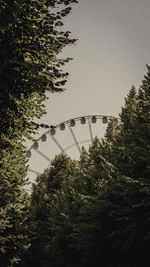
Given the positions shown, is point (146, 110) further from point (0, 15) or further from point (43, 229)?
point (43, 229)

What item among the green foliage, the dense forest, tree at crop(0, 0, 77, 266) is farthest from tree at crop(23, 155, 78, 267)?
tree at crop(0, 0, 77, 266)

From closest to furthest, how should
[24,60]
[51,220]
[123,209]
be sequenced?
1. [24,60]
2. [123,209]
3. [51,220]

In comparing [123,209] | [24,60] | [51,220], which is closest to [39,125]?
[24,60]

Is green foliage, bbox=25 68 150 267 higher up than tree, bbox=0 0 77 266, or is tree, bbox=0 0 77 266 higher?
tree, bbox=0 0 77 266

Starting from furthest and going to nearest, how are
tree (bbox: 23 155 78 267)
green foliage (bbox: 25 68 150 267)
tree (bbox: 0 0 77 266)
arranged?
1. tree (bbox: 23 155 78 267)
2. green foliage (bbox: 25 68 150 267)
3. tree (bbox: 0 0 77 266)

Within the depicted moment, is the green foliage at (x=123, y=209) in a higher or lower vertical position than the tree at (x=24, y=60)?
lower

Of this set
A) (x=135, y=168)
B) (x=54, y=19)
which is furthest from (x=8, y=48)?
(x=135, y=168)

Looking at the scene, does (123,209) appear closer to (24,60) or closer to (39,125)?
(39,125)

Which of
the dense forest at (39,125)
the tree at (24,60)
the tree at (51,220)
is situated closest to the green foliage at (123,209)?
the dense forest at (39,125)

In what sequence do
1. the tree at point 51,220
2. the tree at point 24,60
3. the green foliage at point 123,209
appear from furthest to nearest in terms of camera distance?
the tree at point 51,220 → the green foliage at point 123,209 → the tree at point 24,60

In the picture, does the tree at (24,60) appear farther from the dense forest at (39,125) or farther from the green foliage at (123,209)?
the green foliage at (123,209)

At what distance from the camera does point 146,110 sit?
445 inches

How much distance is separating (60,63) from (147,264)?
8.45m

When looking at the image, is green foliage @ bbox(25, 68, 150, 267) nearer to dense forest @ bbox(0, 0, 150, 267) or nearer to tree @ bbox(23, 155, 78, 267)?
dense forest @ bbox(0, 0, 150, 267)
